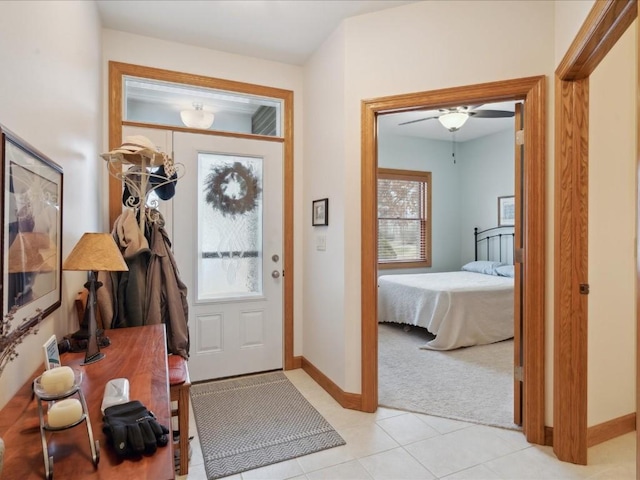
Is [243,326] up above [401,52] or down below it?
below

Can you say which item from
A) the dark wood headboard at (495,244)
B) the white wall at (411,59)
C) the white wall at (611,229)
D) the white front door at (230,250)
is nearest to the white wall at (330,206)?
the white wall at (411,59)

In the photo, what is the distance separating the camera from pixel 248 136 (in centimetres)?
318

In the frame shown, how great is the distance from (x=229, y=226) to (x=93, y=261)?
66.9 inches

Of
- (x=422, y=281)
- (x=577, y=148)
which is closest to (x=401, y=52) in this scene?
(x=577, y=148)

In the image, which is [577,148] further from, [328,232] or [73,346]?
[73,346]

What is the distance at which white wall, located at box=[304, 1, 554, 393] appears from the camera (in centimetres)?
215

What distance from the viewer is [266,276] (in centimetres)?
325

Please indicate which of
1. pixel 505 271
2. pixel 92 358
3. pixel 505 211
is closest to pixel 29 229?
pixel 92 358

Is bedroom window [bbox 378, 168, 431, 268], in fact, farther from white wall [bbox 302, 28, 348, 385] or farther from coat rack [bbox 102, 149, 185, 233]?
coat rack [bbox 102, 149, 185, 233]

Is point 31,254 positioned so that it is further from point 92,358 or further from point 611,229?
point 611,229

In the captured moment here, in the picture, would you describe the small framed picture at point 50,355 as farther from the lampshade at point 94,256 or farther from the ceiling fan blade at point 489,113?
the ceiling fan blade at point 489,113

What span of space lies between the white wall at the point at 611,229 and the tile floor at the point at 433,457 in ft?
1.10

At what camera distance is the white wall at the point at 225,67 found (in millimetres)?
2812

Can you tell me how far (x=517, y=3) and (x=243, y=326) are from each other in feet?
9.80
